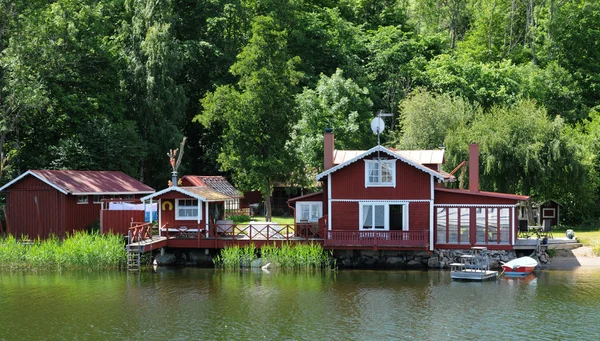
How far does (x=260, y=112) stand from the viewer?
46.3 m

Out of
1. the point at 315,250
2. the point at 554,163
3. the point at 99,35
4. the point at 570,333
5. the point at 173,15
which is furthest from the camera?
the point at 173,15

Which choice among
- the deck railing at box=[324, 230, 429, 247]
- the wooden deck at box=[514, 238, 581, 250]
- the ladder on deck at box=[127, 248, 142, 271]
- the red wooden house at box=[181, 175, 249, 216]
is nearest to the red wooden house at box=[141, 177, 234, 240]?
the ladder on deck at box=[127, 248, 142, 271]

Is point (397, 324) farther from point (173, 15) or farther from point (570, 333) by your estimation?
point (173, 15)

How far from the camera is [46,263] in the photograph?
123 feet

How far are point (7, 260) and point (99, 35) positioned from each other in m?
20.0

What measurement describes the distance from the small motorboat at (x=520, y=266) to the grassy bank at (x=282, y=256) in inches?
339

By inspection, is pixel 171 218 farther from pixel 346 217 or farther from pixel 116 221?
pixel 346 217

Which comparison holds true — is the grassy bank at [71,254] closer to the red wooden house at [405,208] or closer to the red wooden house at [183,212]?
the red wooden house at [183,212]

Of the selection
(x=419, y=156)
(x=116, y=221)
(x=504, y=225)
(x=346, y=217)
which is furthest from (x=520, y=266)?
(x=116, y=221)

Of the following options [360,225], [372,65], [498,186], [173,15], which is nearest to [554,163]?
[498,186]

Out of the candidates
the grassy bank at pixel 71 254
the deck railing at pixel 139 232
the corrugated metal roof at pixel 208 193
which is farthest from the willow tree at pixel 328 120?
the grassy bank at pixel 71 254

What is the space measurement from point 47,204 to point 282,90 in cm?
1524

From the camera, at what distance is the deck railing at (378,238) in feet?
122

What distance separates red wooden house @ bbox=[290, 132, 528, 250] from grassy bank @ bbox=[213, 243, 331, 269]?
79 cm
